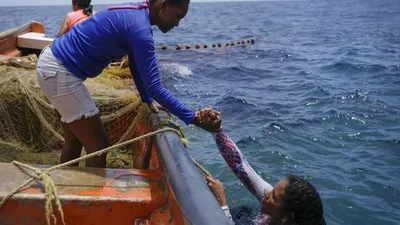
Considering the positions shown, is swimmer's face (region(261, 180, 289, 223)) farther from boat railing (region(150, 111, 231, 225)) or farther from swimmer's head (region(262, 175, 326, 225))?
boat railing (region(150, 111, 231, 225))

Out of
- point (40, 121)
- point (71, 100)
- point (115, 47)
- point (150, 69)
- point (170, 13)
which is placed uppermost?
point (170, 13)

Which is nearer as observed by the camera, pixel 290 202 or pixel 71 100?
pixel 290 202

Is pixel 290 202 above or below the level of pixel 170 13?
below

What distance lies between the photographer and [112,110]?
475cm

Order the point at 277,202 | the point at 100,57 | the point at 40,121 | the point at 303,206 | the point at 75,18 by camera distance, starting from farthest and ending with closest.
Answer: the point at 75,18
the point at 40,121
the point at 100,57
the point at 277,202
the point at 303,206

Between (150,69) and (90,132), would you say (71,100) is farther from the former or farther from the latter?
(150,69)

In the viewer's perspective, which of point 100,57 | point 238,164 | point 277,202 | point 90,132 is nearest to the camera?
point 277,202

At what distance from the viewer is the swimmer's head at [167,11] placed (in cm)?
286

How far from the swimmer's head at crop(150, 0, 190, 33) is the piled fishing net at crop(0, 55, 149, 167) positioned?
65.9 inches

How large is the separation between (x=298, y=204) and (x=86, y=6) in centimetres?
487

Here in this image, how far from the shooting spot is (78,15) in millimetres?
6293

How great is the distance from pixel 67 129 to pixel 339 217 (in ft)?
10.5

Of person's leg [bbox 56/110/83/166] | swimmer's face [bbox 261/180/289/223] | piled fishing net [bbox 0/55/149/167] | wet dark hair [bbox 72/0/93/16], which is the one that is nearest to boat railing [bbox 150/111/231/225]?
swimmer's face [bbox 261/180/289/223]

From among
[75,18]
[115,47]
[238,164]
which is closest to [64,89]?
[115,47]
